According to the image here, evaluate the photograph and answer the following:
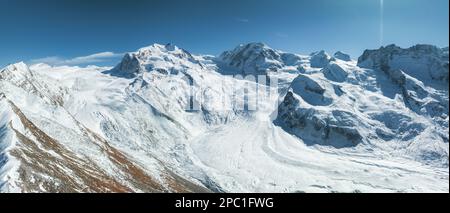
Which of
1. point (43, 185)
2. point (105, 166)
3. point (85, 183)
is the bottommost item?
point (105, 166)

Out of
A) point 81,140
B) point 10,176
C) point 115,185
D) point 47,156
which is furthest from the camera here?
point 81,140

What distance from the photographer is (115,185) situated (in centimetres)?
9600

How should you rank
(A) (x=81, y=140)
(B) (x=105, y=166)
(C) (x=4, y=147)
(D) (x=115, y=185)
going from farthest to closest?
1. (A) (x=81, y=140)
2. (B) (x=105, y=166)
3. (D) (x=115, y=185)
4. (C) (x=4, y=147)
